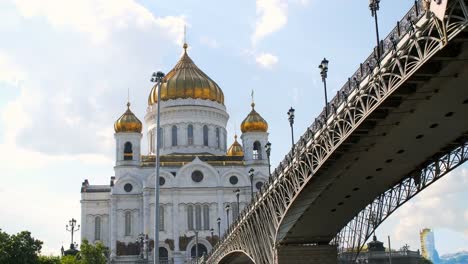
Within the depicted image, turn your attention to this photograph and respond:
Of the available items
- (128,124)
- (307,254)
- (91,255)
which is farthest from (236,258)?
(128,124)

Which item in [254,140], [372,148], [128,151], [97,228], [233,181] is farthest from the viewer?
[254,140]

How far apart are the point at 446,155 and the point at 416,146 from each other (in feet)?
7.81

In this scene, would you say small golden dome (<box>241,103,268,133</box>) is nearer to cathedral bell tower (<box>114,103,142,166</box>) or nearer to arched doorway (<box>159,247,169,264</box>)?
cathedral bell tower (<box>114,103,142,166</box>)

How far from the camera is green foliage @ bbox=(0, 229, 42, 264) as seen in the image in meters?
56.4

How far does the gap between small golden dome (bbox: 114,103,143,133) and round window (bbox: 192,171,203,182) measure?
9264mm

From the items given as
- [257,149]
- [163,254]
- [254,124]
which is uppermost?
[254,124]

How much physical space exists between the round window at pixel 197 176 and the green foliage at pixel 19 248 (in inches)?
1160

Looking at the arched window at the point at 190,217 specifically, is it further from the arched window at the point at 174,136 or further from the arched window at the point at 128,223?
the arched window at the point at 174,136

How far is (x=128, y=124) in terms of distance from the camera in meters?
88.4

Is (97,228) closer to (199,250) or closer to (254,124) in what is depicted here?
(199,250)

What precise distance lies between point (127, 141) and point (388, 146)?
201 ft

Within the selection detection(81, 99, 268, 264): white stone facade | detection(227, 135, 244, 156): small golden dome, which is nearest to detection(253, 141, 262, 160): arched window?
detection(81, 99, 268, 264): white stone facade

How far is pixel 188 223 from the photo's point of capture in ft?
279

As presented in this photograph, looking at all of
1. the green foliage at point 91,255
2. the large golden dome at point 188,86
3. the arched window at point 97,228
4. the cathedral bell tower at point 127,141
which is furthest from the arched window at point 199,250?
the large golden dome at point 188,86
